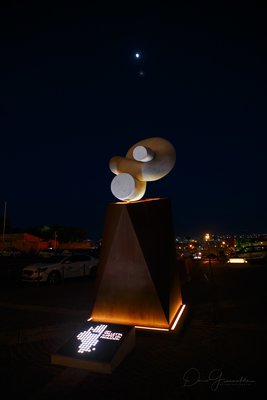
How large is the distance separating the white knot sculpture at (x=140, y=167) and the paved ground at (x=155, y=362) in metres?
3.00

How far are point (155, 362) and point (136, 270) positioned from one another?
6.23ft

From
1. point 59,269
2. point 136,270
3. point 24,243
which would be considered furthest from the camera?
point 24,243

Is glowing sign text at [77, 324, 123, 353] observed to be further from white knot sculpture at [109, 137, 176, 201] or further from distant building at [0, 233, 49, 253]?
distant building at [0, 233, 49, 253]

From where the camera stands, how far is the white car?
45.0 feet

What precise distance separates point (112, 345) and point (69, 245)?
175 ft

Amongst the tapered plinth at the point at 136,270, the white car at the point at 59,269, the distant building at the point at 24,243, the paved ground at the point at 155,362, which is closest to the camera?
the paved ground at the point at 155,362

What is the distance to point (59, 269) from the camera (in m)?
14.5

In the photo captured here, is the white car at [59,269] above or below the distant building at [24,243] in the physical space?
below

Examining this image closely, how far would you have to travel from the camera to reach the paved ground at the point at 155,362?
3.98 meters

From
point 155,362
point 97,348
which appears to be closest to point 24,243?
point 97,348

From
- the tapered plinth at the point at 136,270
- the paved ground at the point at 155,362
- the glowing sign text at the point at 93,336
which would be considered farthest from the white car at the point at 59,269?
the glowing sign text at the point at 93,336

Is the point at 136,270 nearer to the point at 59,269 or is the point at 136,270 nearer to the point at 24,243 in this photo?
the point at 59,269

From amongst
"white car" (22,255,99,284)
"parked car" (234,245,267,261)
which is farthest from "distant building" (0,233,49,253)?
"parked car" (234,245,267,261)

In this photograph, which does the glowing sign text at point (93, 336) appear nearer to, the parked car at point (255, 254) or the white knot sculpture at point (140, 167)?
the white knot sculpture at point (140, 167)
